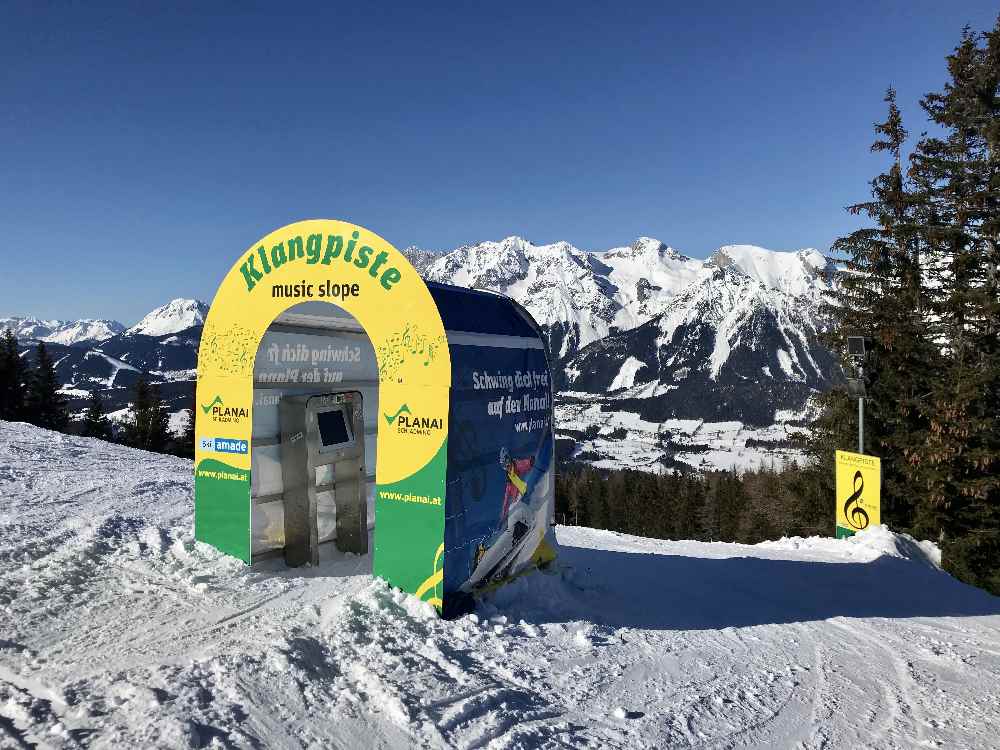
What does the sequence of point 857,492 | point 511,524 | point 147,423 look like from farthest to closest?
point 147,423, point 857,492, point 511,524


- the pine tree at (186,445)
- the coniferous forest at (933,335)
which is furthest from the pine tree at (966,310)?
the pine tree at (186,445)

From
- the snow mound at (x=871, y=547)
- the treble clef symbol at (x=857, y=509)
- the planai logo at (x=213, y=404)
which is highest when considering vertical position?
the planai logo at (x=213, y=404)

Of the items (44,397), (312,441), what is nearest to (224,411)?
(312,441)

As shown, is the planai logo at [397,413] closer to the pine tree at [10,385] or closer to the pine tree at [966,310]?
the pine tree at [966,310]

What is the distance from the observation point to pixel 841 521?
48.8 ft

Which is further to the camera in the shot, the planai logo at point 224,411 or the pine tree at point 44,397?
the pine tree at point 44,397

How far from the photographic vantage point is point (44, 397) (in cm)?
4369

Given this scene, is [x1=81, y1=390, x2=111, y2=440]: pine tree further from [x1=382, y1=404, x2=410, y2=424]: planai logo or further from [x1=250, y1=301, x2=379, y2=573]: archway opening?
[x1=382, y1=404, x2=410, y2=424]: planai logo

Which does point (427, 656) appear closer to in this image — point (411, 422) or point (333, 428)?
point (411, 422)

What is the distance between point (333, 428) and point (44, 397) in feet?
141

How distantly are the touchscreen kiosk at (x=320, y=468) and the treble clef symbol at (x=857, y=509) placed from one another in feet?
33.7

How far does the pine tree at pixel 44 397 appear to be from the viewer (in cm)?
4284

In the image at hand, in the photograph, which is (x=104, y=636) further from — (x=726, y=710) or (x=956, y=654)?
(x=956, y=654)

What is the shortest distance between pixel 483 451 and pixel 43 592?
4.29 meters
